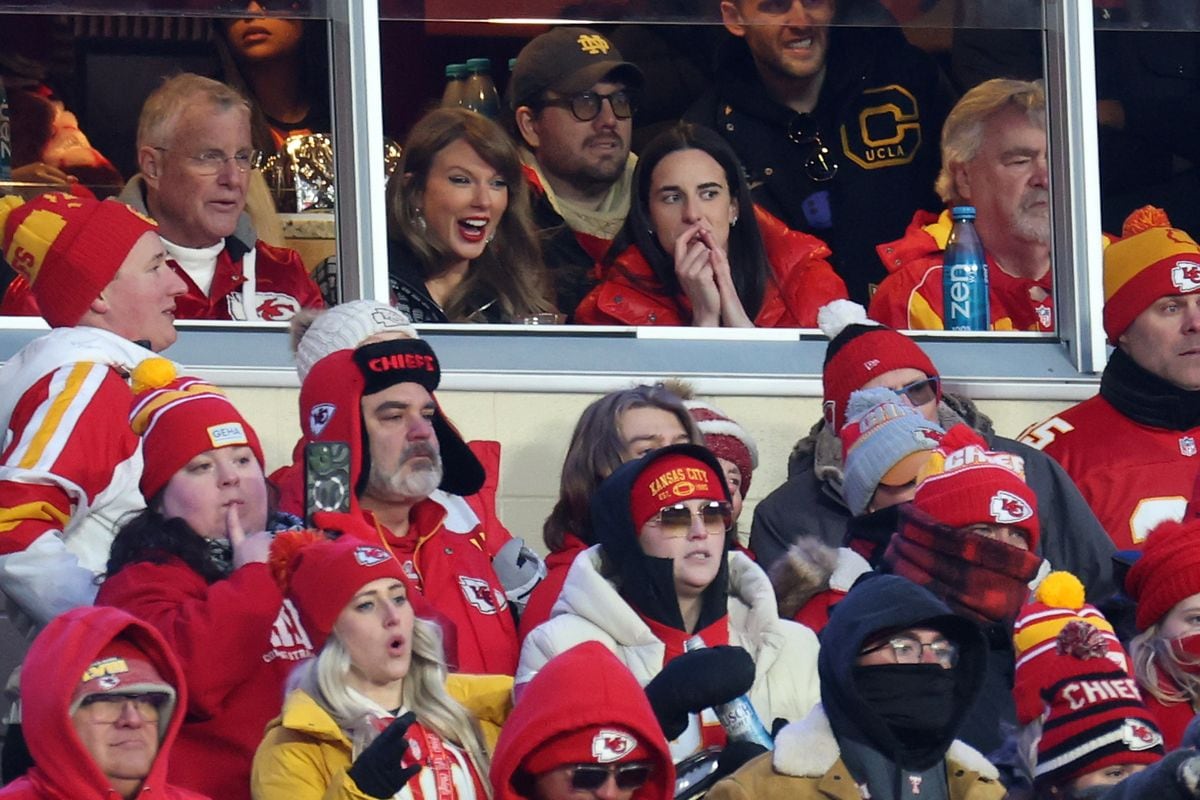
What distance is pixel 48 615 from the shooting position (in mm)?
7008

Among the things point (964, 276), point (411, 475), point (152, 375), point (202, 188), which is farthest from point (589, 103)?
point (152, 375)

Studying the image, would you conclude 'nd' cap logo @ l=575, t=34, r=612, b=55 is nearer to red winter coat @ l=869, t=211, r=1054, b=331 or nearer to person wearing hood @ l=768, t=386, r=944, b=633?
red winter coat @ l=869, t=211, r=1054, b=331

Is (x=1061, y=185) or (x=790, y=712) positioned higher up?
(x=1061, y=185)

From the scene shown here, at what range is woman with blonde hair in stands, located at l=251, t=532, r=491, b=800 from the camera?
6.39m

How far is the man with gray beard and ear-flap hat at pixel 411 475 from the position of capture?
752 cm

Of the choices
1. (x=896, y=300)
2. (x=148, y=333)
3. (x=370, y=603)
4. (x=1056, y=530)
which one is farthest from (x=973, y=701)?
(x=896, y=300)

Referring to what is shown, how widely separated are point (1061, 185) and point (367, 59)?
2.38 metres

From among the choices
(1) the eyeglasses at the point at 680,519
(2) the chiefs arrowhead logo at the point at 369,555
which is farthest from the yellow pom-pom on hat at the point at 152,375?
(1) the eyeglasses at the point at 680,519

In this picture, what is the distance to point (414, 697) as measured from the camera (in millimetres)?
6613

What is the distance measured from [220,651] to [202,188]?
8.55 feet

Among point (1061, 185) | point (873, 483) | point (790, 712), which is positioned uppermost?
point (1061, 185)

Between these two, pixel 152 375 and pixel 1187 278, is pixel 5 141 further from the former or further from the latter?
pixel 1187 278

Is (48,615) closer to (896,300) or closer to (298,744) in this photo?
(298,744)

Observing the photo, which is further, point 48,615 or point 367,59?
point 367,59
